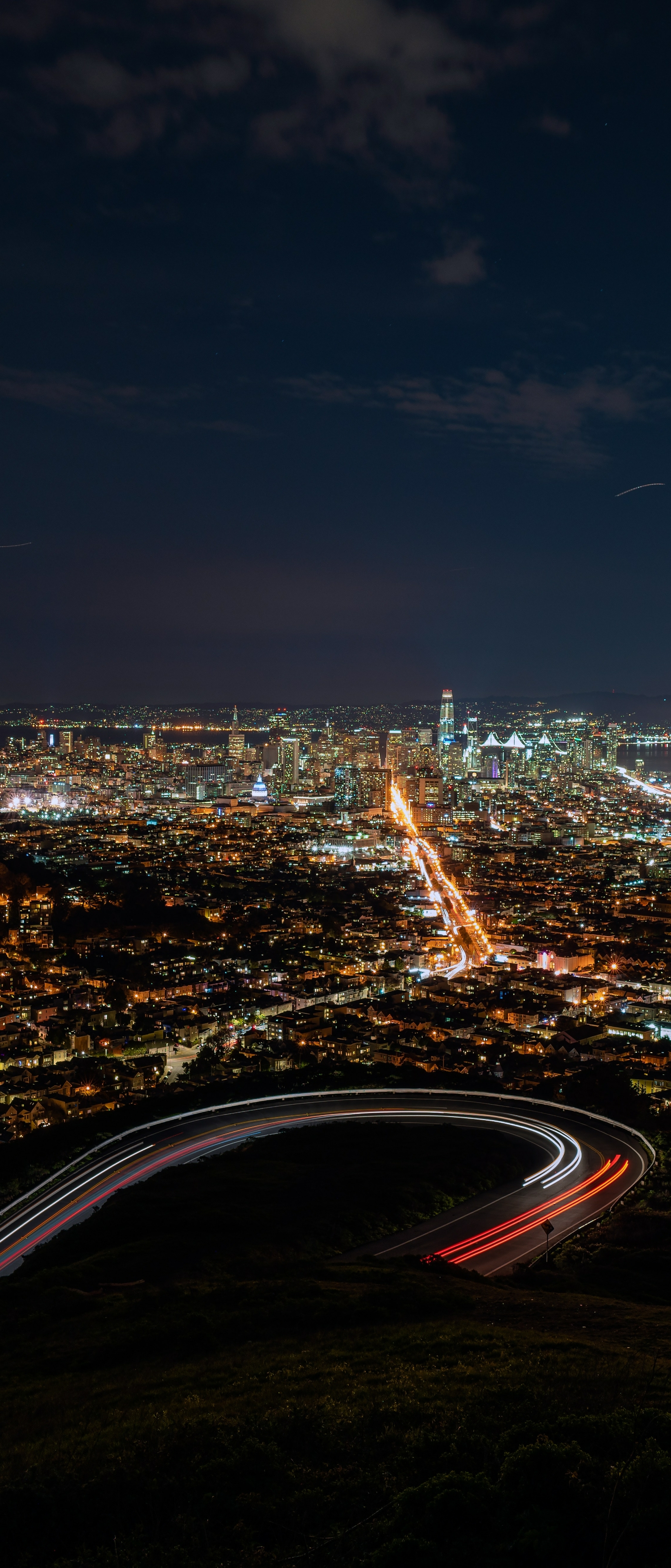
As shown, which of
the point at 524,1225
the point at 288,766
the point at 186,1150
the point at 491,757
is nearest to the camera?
the point at 524,1225

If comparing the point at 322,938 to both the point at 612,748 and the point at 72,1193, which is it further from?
the point at 612,748

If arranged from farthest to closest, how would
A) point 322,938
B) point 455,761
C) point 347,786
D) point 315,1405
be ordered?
point 455,761
point 347,786
point 322,938
point 315,1405

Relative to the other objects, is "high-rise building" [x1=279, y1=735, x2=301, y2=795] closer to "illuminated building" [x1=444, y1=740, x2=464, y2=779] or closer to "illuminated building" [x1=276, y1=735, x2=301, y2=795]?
"illuminated building" [x1=276, y1=735, x2=301, y2=795]

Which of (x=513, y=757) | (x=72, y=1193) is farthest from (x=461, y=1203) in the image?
(x=513, y=757)

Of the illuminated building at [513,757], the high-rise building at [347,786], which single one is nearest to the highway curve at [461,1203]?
the high-rise building at [347,786]

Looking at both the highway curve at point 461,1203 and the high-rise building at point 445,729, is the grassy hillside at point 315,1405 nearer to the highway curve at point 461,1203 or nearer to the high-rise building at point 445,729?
the highway curve at point 461,1203

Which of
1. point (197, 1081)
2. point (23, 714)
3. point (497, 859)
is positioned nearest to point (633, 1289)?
point (197, 1081)

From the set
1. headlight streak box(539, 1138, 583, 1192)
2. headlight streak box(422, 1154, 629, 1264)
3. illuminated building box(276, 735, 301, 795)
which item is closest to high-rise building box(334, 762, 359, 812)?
illuminated building box(276, 735, 301, 795)

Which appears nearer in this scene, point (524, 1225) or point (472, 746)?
point (524, 1225)
